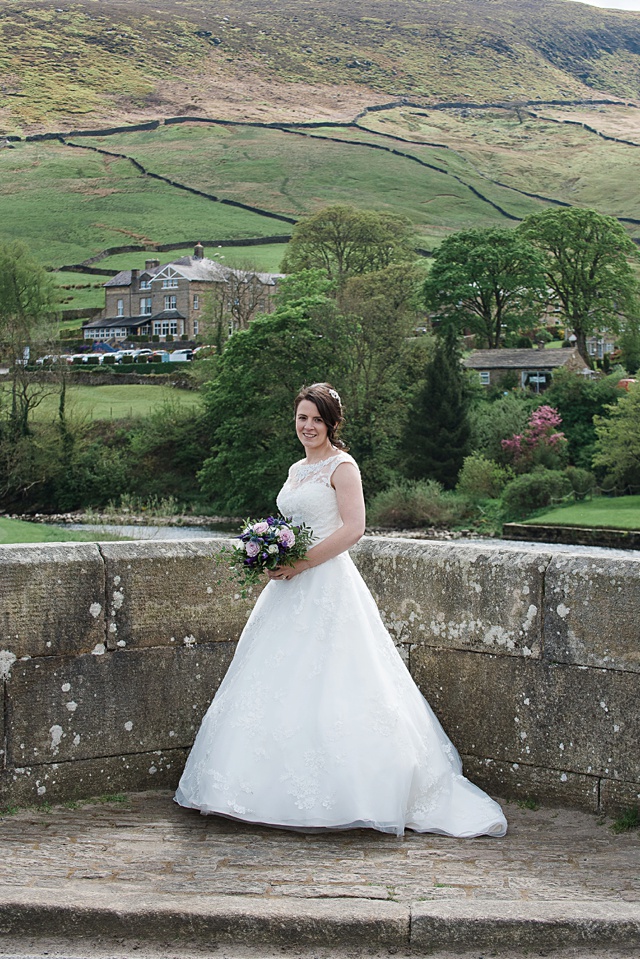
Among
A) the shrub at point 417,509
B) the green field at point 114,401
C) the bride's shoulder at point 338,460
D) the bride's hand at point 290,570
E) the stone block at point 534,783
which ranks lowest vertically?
the shrub at point 417,509

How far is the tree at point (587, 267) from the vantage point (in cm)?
7562

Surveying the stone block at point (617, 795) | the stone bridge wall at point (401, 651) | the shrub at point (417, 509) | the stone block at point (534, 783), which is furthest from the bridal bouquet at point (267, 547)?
the shrub at point (417, 509)

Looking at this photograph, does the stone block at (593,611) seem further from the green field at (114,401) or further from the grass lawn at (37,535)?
the green field at (114,401)

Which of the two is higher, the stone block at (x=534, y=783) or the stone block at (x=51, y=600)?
the stone block at (x=51, y=600)

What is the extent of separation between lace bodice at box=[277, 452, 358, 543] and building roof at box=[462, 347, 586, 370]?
61553 millimetres

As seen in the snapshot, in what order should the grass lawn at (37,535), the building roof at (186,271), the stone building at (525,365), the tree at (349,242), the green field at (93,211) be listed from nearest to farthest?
the grass lawn at (37,535) < the stone building at (525,365) < the tree at (349,242) < the building roof at (186,271) < the green field at (93,211)

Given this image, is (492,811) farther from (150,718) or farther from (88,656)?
(88,656)

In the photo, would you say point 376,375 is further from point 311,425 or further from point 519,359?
point 311,425

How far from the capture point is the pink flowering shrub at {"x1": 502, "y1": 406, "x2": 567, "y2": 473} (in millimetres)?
53906

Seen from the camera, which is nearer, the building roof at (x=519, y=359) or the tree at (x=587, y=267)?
the building roof at (x=519, y=359)

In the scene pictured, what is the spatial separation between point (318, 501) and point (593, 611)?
1366mm

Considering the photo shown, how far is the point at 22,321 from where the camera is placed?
7025cm

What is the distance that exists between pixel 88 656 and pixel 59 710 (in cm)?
28

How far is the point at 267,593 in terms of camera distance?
195 inches
